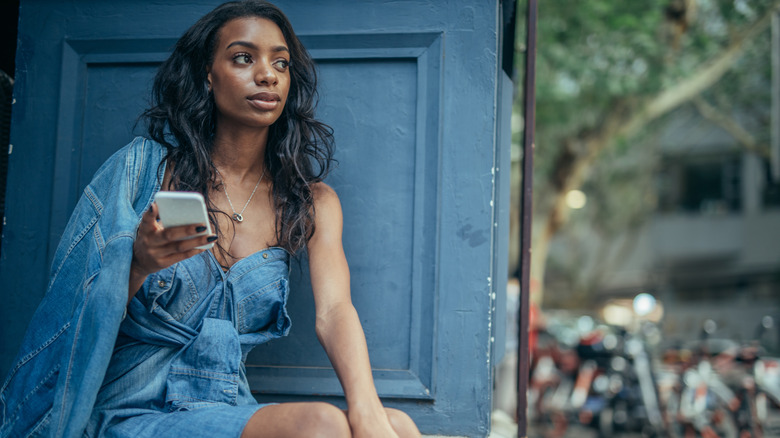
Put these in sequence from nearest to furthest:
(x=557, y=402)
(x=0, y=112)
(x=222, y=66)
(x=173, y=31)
Answer: (x=222, y=66) → (x=173, y=31) → (x=0, y=112) → (x=557, y=402)

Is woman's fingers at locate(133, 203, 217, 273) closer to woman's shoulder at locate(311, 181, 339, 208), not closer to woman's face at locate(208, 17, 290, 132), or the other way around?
woman's face at locate(208, 17, 290, 132)

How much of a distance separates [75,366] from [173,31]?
4.82ft

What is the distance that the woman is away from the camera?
5.82 feet

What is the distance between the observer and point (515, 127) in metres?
13.1

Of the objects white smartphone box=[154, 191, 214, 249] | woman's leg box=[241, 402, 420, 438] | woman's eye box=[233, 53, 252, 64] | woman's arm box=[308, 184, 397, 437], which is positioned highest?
woman's eye box=[233, 53, 252, 64]

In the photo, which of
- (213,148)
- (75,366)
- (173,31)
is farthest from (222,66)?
(75,366)

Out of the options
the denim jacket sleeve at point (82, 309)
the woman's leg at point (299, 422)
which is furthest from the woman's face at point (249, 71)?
the woman's leg at point (299, 422)

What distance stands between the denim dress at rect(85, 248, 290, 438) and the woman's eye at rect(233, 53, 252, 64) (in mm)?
580

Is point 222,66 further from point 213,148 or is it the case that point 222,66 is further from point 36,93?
point 36,93

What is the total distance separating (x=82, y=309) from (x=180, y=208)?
1.78ft

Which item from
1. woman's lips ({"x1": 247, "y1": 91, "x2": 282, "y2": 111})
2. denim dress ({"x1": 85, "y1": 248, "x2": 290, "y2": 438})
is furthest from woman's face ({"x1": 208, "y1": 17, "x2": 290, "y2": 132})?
denim dress ({"x1": 85, "y1": 248, "x2": 290, "y2": 438})

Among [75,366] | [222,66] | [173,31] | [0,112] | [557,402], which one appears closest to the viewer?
[75,366]

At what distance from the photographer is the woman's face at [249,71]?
83.4 inches

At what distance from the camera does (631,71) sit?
888cm
